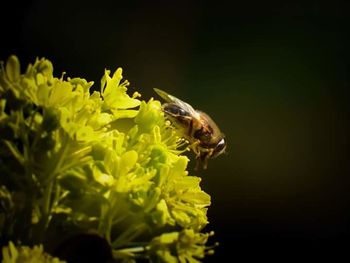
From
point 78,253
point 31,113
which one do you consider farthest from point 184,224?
point 31,113

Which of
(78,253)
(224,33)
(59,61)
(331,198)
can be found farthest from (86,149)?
(331,198)

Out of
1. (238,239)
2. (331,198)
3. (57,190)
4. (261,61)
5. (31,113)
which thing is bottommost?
(238,239)

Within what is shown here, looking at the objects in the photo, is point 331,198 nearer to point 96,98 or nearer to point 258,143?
point 258,143

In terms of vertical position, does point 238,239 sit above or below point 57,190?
below

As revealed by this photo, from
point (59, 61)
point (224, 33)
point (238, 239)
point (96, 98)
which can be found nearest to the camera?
point (96, 98)

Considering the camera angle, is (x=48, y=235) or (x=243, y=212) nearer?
(x=48, y=235)

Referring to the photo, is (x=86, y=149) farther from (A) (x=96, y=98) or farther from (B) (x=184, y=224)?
(B) (x=184, y=224)

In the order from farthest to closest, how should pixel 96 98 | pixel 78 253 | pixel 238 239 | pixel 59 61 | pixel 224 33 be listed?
pixel 224 33
pixel 238 239
pixel 59 61
pixel 96 98
pixel 78 253
